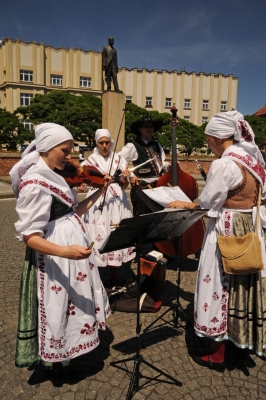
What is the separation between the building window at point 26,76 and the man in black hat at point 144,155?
144 feet

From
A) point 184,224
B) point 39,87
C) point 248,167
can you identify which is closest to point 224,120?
point 248,167

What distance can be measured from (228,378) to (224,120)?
6.57ft

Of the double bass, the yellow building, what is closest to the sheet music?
the double bass

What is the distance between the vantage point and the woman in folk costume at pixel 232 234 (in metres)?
2.36

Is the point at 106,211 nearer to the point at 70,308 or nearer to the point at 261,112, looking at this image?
the point at 70,308

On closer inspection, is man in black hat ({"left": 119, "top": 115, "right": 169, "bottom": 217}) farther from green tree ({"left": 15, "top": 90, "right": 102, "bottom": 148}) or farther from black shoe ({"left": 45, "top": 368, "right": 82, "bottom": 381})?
green tree ({"left": 15, "top": 90, "right": 102, "bottom": 148})

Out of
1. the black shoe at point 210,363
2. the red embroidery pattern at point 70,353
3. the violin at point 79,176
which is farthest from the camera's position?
the violin at point 79,176

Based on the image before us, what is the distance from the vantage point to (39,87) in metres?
43.9

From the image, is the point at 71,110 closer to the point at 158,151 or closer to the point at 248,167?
the point at 158,151

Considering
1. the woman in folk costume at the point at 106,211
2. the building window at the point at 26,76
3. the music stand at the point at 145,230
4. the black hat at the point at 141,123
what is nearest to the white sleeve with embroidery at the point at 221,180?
the music stand at the point at 145,230

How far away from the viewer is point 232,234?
2436 millimetres

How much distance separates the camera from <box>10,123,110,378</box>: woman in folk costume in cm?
211

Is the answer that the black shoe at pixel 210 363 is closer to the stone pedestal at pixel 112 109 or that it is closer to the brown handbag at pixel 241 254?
the brown handbag at pixel 241 254

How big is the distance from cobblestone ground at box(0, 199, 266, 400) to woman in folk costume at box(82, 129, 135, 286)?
754mm
